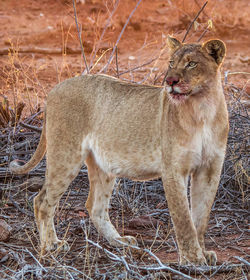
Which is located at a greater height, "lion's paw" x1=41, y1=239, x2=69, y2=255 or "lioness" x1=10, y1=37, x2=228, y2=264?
"lioness" x1=10, y1=37, x2=228, y2=264

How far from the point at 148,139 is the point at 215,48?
83cm

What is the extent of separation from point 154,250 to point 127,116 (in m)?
1.03

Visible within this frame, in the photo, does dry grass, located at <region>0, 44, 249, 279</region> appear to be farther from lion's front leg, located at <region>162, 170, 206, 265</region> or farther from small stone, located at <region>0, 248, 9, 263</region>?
lion's front leg, located at <region>162, 170, 206, 265</region>

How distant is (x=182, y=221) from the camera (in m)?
4.03

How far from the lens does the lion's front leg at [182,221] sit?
3994 millimetres

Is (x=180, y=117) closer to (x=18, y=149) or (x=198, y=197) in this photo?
(x=198, y=197)

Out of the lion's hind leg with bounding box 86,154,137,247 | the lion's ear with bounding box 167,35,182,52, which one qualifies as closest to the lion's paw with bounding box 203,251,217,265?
the lion's hind leg with bounding box 86,154,137,247

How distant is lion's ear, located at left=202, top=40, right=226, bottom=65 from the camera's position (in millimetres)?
4016

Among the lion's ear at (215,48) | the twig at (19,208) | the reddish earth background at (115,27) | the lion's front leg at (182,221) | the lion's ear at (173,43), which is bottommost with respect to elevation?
the reddish earth background at (115,27)

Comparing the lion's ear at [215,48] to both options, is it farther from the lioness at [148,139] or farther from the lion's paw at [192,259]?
the lion's paw at [192,259]

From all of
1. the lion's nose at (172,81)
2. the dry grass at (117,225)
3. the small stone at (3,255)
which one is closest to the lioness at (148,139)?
the lion's nose at (172,81)

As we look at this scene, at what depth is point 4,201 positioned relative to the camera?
5.46m

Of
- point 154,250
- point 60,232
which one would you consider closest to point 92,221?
point 60,232

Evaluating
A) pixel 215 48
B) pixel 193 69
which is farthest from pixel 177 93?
pixel 215 48
